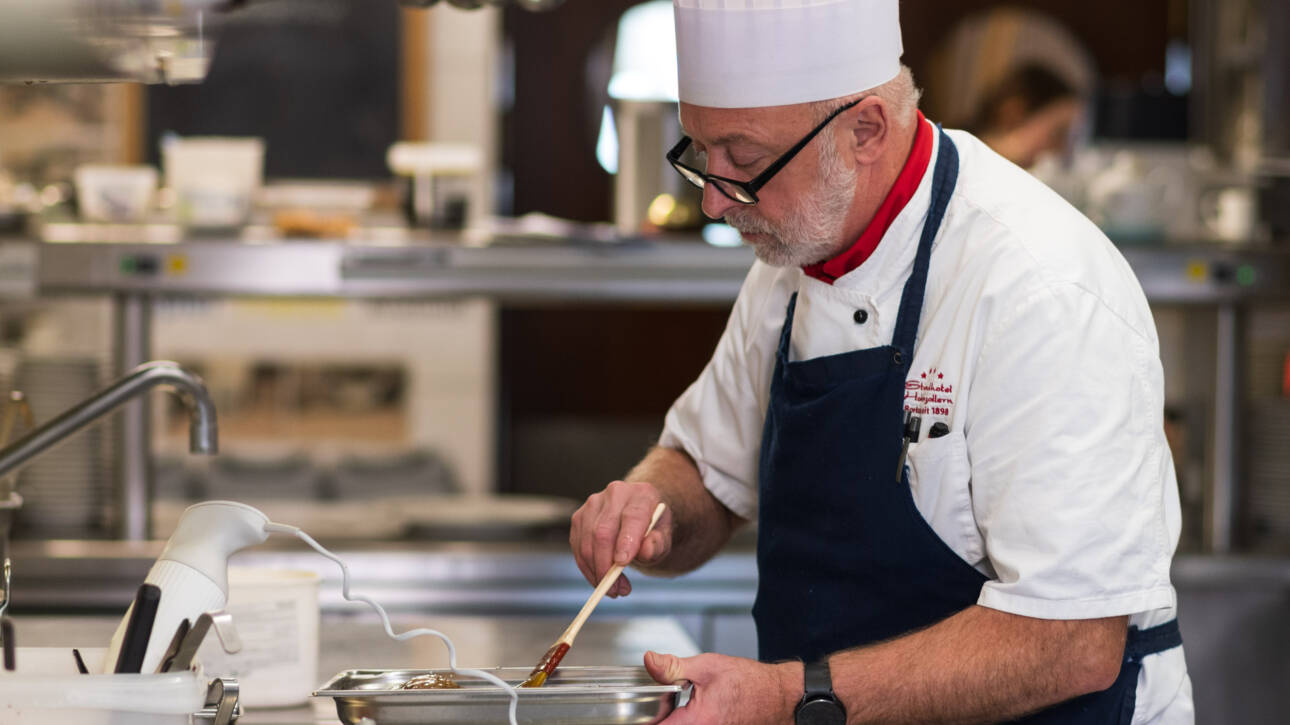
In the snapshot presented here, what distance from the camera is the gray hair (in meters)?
1.61

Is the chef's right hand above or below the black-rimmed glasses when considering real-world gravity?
below

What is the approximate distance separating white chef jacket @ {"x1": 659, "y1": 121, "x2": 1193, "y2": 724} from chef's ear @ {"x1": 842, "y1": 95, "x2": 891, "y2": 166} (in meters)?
0.08

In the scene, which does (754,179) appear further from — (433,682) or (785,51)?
(433,682)

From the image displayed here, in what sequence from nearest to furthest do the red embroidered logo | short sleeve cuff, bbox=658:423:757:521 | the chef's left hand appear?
the chef's left hand, the red embroidered logo, short sleeve cuff, bbox=658:423:757:521

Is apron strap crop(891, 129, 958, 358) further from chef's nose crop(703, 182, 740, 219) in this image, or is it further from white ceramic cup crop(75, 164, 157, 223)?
white ceramic cup crop(75, 164, 157, 223)

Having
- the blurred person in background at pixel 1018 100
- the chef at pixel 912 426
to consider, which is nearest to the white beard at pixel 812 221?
the chef at pixel 912 426

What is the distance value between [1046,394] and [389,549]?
61.5 inches

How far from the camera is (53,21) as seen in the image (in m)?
1.36

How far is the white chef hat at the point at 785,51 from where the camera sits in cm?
162

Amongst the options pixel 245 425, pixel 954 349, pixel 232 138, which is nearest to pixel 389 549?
pixel 954 349

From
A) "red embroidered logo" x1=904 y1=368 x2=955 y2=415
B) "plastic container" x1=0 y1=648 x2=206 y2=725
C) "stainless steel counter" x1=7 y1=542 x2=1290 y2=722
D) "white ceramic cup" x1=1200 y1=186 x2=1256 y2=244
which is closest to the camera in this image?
"plastic container" x1=0 y1=648 x2=206 y2=725

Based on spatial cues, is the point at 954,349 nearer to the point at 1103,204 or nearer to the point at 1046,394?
the point at 1046,394

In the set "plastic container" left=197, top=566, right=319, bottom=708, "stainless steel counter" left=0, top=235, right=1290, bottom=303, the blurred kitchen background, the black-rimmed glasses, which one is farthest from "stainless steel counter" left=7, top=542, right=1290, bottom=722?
the black-rimmed glasses

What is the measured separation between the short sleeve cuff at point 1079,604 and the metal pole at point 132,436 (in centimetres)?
183
